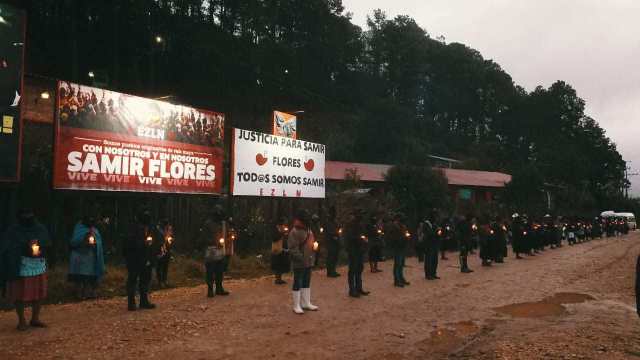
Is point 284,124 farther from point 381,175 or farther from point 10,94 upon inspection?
point 381,175

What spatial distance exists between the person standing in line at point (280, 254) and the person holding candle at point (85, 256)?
4146 millimetres

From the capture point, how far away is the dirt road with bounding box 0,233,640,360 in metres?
7.26

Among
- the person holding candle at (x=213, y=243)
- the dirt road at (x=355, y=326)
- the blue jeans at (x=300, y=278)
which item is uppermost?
the person holding candle at (x=213, y=243)

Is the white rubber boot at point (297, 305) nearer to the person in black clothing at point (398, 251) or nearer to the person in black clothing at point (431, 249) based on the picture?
the person in black clothing at point (398, 251)

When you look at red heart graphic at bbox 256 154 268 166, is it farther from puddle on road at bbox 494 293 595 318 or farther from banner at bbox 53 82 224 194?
puddle on road at bbox 494 293 595 318

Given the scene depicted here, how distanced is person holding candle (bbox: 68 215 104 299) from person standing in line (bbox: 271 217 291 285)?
4146 mm

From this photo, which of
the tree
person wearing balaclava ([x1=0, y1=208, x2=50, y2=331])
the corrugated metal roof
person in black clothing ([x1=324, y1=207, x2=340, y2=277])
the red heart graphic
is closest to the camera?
person wearing balaclava ([x1=0, y1=208, x2=50, y2=331])

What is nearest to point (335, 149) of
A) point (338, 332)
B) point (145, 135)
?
point (145, 135)

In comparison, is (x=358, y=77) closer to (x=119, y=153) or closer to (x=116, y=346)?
(x=119, y=153)

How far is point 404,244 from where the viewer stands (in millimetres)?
14266

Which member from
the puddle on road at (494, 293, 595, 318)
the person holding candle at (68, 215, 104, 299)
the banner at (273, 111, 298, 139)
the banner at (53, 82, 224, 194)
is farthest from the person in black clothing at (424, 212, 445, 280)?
the person holding candle at (68, 215, 104, 299)

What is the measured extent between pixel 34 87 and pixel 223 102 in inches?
Answer: 634

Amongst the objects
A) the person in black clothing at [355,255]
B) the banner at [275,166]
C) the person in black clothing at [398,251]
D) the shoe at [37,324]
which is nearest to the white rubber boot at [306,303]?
the person in black clothing at [355,255]

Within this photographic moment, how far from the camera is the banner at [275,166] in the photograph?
61.3 ft
